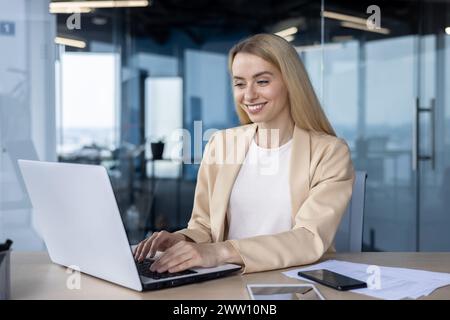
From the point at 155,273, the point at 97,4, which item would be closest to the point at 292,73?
the point at 155,273

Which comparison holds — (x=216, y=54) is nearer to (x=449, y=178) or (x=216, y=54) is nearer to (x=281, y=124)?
(x=449, y=178)

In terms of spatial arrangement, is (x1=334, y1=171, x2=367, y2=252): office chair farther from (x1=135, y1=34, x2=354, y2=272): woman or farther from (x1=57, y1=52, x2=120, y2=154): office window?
(x1=57, y1=52, x2=120, y2=154): office window

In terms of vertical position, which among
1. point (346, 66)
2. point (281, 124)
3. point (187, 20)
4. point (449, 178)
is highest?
point (187, 20)

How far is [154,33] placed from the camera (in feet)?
24.2

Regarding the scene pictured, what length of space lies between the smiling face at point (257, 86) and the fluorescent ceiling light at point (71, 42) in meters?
2.39

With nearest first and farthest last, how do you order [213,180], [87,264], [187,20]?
[87,264] < [213,180] < [187,20]

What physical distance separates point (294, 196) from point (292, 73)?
40 centimetres

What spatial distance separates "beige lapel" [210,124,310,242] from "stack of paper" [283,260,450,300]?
0.30m

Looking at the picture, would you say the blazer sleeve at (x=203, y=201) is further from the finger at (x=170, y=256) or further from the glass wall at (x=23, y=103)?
the glass wall at (x=23, y=103)

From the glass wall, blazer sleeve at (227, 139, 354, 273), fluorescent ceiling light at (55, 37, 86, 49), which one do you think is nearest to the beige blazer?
blazer sleeve at (227, 139, 354, 273)

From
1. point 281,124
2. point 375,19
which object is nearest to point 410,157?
point 375,19

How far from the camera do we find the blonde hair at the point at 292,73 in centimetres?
176

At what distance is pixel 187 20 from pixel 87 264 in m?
6.64

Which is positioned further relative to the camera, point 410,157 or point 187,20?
point 187,20
